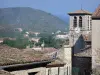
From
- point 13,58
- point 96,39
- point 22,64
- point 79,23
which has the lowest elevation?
point 22,64

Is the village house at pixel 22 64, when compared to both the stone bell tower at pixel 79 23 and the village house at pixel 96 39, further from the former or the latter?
the stone bell tower at pixel 79 23

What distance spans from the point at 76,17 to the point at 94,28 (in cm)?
2204

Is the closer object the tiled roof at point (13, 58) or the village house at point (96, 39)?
the tiled roof at point (13, 58)

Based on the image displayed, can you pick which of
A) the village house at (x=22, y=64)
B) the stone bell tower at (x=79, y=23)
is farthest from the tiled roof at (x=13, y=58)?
the stone bell tower at (x=79, y=23)

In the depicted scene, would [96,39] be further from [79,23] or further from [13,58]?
[79,23]

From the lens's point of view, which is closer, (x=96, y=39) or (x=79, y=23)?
(x=96, y=39)

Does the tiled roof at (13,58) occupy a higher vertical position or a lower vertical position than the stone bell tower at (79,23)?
lower

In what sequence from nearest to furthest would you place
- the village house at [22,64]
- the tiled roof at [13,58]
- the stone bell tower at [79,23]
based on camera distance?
the village house at [22,64]
the tiled roof at [13,58]
the stone bell tower at [79,23]

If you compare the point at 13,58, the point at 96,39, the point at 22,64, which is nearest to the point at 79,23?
the point at 96,39

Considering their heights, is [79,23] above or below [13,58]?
above

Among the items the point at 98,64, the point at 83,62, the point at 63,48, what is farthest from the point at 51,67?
the point at 83,62

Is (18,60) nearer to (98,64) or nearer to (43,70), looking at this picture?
(43,70)

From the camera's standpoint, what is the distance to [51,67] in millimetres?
14219

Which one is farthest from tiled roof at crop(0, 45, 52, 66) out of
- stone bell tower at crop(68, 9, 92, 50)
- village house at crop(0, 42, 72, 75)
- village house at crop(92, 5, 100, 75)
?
stone bell tower at crop(68, 9, 92, 50)
